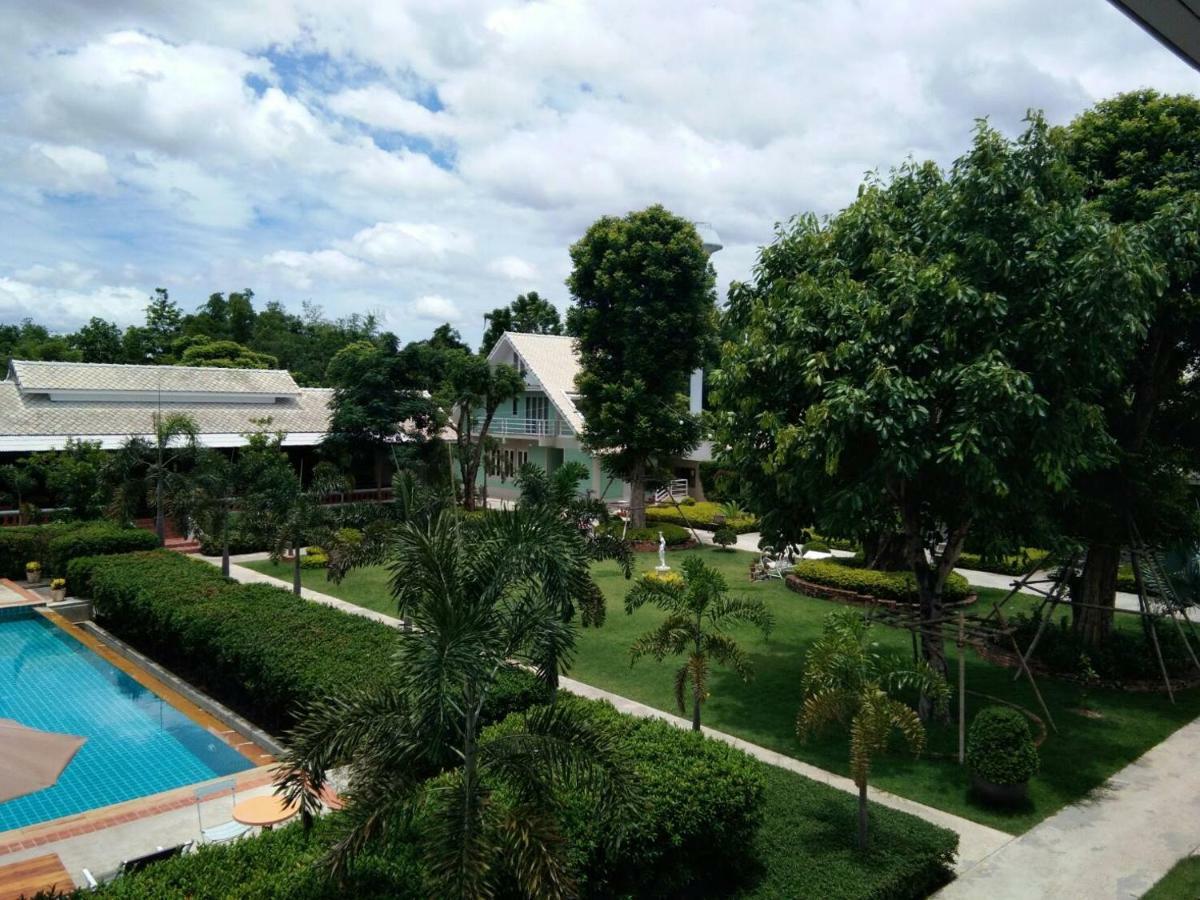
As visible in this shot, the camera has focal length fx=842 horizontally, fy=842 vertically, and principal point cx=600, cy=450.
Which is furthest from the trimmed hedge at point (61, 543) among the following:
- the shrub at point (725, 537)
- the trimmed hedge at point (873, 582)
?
the trimmed hedge at point (873, 582)

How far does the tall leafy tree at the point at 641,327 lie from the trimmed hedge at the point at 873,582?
834cm

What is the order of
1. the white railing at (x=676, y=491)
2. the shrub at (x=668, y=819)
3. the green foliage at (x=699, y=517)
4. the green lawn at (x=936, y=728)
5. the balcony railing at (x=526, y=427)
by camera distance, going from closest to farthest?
the shrub at (x=668, y=819) < the green lawn at (x=936, y=728) < the green foliage at (x=699, y=517) < the white railing at (x=676, y=491) < the balcony railing at (x=526, y=427)

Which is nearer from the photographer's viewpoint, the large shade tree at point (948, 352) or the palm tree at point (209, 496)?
the large shade tree at point (948, 352)

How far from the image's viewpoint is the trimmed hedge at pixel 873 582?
66.9 ft

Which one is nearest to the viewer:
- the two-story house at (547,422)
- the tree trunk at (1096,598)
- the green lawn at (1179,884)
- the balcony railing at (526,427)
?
the green lawn at (1179,884)

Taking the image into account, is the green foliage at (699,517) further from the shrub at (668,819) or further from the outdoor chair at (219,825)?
the shrub at (668,819)

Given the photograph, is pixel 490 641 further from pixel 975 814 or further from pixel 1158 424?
pixel 1158 424

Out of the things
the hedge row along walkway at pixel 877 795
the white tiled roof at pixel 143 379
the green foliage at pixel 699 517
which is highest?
the white tiled roof at pixel 143 379

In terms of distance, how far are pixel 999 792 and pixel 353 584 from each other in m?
17.2

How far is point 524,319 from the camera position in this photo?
2138 inches

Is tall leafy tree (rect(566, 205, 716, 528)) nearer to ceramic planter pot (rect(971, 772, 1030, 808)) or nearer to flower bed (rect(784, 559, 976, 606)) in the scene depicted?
flower bed (rect(784, 559, 976, 606))

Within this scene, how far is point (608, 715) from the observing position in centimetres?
916

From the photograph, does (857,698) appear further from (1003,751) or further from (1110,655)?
(1110,655)

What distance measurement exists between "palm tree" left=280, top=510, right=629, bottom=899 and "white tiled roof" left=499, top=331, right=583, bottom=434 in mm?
27663
